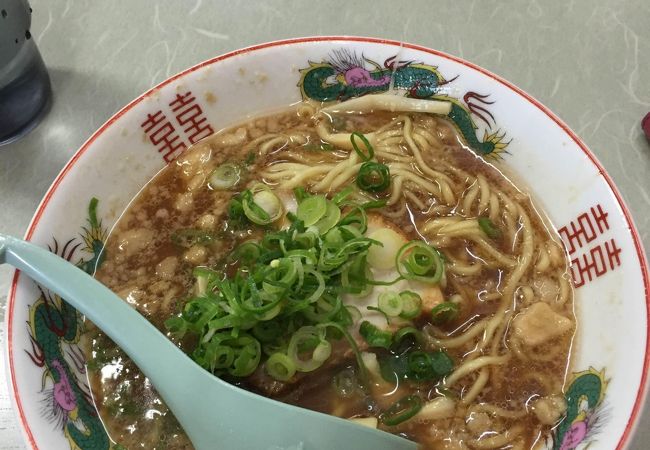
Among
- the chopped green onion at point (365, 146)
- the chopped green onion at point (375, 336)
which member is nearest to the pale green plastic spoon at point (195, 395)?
the chopped green onion at point (375, 336)

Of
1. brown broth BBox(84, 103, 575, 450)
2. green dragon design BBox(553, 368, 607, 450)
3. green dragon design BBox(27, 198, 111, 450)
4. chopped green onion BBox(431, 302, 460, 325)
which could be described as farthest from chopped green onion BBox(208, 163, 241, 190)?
green dragon design BBox(553, 368, 607, 450)

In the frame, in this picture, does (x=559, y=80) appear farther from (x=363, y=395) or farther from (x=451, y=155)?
(x=363, y=395)

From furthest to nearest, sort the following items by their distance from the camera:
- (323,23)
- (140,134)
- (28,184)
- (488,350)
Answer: (323,23) → (28,184) → (140,134) → (488,350)

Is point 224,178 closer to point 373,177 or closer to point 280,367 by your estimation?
point 373,177

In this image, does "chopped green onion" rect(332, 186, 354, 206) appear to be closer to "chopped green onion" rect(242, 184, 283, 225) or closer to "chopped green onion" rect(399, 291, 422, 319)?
"chopped green onion" rect(242, 184, 283, 225)

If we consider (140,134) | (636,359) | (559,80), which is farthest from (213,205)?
(559,80)

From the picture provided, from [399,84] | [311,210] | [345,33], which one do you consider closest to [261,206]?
[311,210]
